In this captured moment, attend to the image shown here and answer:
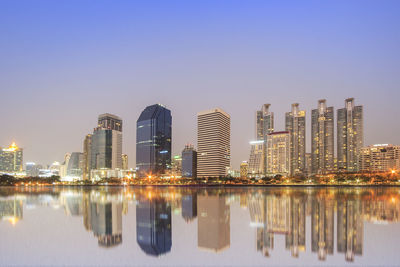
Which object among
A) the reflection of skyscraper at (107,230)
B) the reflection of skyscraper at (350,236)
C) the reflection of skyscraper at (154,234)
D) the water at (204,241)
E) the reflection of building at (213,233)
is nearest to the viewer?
the water at (204,241)

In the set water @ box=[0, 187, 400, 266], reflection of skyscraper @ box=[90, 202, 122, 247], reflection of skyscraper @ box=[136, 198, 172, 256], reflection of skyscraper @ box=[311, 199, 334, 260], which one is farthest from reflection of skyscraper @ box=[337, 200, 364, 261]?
reflection of skyscraper @ box=[90, 202, 122, 247]

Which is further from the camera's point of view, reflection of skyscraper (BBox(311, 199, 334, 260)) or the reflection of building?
the reflection of building

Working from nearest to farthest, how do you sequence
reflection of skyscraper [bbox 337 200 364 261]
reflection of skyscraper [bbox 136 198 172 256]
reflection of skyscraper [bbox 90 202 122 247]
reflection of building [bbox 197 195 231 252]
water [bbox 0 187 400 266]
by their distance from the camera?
water [bbox 0 187 400 266] < reflection of skyscraper [bbox 337 200 364 261] < reflection of skyscraper [bbox 136 198 172 256] < reflection of building [bbox 197 195 231 252] < reflection of skyscraper [bbox 90 202 122 247]

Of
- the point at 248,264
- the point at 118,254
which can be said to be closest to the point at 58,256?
the point at 118,254

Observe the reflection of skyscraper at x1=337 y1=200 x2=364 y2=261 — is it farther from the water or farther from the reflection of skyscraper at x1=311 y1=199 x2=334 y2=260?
the reflection of skyscraper at x1=311 y1=199 x2=334 y2=260

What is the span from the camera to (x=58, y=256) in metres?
16.1

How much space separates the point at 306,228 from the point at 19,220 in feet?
80.3

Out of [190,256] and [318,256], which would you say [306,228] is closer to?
[318,256]

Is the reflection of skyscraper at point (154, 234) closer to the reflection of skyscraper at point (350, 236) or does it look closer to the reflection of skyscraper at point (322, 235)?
the reflection of skyscraper at point (322, 235)

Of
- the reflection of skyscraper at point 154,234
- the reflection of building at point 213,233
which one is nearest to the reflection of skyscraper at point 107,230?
the reflection of skyscraper at point 154,234

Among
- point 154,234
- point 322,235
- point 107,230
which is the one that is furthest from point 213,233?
point 107,230

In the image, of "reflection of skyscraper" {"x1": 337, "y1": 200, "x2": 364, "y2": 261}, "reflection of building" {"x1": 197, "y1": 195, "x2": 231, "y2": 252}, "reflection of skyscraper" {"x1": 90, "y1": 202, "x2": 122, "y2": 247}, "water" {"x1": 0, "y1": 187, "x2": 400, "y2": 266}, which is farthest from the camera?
"reflection of skyscraper" {"x1": 90, "y1": 202, "x2": 122, "y2": 247}

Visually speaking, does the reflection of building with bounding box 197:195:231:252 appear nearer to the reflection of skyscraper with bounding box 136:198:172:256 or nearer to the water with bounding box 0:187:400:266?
the water with bounding box 0:187:400:266

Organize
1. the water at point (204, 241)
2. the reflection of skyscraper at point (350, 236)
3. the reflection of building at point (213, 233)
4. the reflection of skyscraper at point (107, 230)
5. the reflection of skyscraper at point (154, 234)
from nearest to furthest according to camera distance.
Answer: the water at point (204, 241), the reflection of skyscraper at point (350, 236), the reflection of skyscraper at point (154, 234), the reflection of building at point (213, 233), the reflection of skyscraper at point (107, 230)
